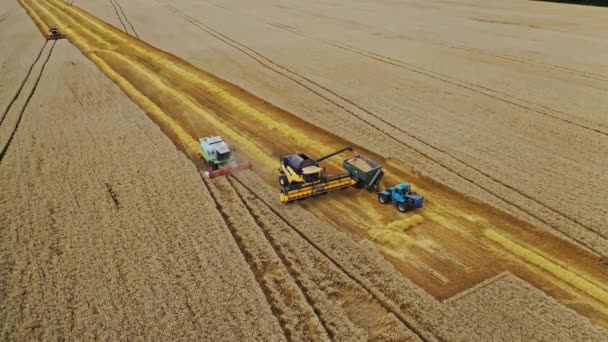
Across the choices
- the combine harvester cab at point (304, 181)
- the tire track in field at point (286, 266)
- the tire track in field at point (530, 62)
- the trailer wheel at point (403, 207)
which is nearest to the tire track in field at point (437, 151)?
the trailer wheel at point (403, 207)

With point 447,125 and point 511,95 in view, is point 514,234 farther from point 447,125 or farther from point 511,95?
point 511,95

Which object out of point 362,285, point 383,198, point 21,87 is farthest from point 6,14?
point 362,285

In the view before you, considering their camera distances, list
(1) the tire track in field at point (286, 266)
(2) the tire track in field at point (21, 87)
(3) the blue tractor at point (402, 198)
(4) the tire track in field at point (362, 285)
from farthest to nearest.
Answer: (2) the tire track in field at point (21, 87) → (3) the blue tractor at point (402, 198) → (1) the tire track in field at point (286, 266) → (4) the tire track in field at point (362, 285)

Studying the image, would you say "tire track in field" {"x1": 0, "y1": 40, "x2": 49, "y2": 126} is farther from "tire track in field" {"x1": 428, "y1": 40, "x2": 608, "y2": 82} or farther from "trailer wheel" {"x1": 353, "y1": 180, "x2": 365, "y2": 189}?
"tire track in field" {"x1": 428, "y1": 40, "x2": 608, "y2": 82}

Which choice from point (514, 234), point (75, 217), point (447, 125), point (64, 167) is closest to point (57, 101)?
point (64, 167)

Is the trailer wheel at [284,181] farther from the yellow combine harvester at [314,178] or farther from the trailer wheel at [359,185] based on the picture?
the trailer wheel at [359,185]

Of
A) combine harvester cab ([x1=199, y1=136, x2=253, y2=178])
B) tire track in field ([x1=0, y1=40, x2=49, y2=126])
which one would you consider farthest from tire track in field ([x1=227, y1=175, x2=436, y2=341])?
tire track in field ([x1=0, y1=40, x2=49, y2=126])
